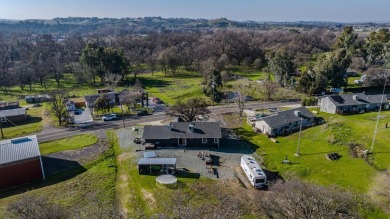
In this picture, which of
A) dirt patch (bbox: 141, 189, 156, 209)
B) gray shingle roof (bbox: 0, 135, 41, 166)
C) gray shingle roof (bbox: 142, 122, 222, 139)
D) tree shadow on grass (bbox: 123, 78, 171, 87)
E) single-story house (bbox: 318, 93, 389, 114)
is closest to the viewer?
dirt patch (bbox: 141, 189, 156, 209)

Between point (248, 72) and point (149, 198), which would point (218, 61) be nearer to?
point (248, 72)

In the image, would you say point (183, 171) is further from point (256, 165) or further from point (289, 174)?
point (289, 174)

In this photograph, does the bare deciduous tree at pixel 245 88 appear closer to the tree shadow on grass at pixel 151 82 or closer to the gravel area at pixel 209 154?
the tree shadow on grass at pixel 151 82

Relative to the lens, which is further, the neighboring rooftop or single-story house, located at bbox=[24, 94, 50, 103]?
single-story house, located at bbox=[24, 94, 50, 103]

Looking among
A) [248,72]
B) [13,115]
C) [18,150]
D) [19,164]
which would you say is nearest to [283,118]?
[19,164]

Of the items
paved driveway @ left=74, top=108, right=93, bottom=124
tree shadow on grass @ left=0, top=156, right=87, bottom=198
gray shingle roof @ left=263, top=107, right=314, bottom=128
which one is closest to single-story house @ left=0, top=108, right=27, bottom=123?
paved driveway @ left=74, top=108, right=93, bottom=124

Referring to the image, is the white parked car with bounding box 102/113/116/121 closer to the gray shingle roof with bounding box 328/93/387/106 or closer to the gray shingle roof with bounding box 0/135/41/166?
the gray shingle roof with bounding box 0/135/41/166
